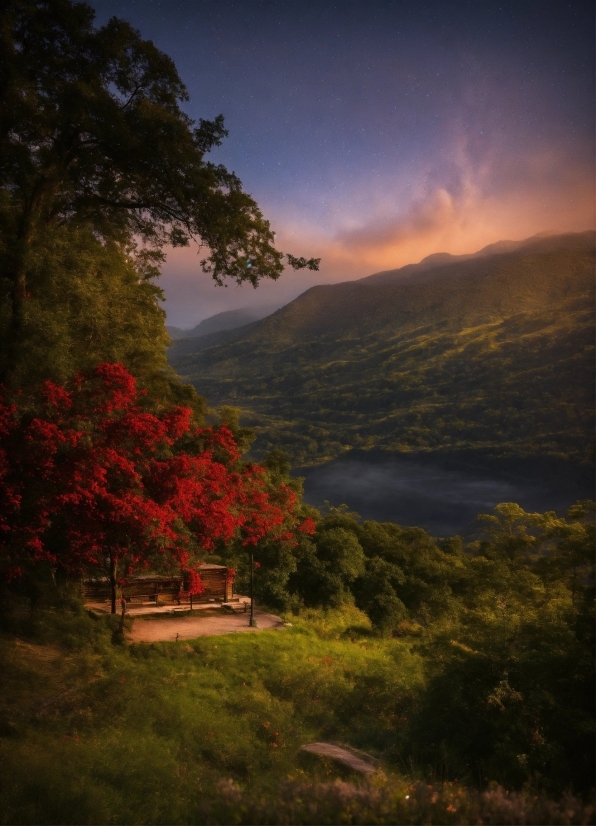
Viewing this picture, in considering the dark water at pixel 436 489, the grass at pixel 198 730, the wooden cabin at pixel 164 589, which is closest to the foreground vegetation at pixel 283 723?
the grass at pixel 198 730

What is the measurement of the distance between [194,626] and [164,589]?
4.46 meters

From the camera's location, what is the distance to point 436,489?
513 ft

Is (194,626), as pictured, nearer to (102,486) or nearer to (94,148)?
(102,486)

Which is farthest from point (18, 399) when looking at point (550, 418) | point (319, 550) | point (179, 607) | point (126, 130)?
point (550, 418)

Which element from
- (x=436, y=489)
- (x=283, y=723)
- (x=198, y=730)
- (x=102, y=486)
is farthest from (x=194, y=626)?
(x=436, y=489)

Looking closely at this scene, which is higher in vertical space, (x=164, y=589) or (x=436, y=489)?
(x=164, y=589)

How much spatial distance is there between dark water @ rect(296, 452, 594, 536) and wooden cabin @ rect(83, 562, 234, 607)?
374ft

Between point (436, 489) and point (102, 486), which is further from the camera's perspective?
point (436, 489)

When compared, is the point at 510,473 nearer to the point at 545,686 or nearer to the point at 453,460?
the point at 453,460

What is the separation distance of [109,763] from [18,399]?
26.8 ft

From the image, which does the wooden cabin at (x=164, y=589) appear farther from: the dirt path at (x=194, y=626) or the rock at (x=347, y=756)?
the rock at (x=347, y=756)

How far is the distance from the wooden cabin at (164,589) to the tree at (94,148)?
14.8 metres

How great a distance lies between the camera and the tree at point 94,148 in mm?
13539

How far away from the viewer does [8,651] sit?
13.7m
